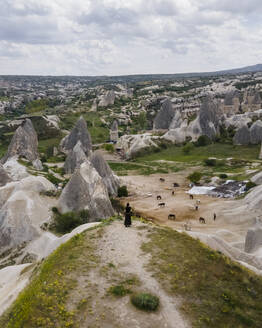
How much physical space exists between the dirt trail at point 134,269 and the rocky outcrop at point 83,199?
29.5 ft

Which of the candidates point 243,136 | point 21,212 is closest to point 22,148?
point 21,212

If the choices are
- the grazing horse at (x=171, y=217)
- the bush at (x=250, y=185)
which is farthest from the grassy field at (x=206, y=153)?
the grazing horse at (x=171, y=217)

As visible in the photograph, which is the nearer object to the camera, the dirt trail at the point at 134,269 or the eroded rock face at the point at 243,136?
the dirt trail at the point at 134,269

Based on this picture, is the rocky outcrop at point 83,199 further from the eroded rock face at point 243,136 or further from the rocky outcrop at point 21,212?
the eroded rock face at point 243,136

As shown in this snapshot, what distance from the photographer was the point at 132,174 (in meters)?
51.9

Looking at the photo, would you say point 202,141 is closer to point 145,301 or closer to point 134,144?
point 134,144

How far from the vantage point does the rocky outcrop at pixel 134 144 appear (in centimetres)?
6619

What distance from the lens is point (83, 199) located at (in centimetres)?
2473

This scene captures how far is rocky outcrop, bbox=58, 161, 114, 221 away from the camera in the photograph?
2445 centimetres

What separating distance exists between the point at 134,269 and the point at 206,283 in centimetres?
242

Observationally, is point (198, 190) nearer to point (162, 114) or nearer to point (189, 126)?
point (189, 126)

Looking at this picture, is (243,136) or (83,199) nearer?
(83,199)

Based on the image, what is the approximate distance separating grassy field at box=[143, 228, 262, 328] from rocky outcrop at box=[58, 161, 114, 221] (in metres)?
11.7

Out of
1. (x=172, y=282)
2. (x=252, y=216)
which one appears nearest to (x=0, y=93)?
(x=252, y=216)
